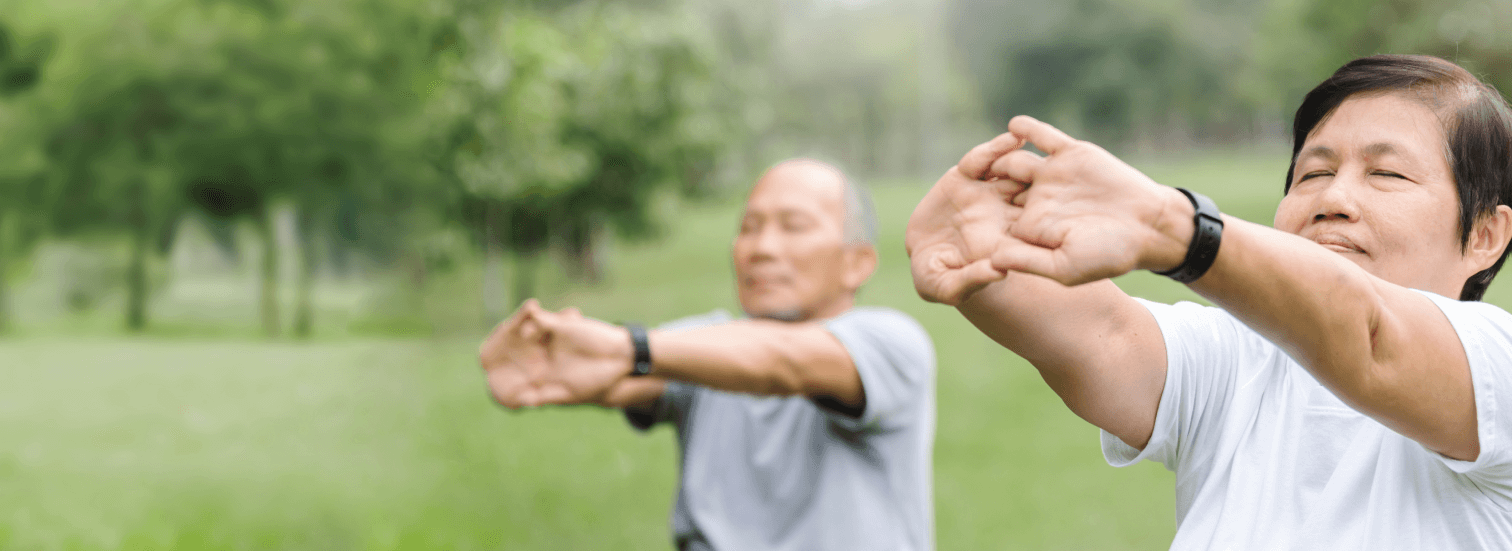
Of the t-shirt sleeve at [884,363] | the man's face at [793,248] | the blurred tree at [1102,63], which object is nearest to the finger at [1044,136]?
the t-shirt sleeve at [884,363]

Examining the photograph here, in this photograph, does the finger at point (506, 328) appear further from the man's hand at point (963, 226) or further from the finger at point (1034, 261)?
the finger at point (1034, 261)

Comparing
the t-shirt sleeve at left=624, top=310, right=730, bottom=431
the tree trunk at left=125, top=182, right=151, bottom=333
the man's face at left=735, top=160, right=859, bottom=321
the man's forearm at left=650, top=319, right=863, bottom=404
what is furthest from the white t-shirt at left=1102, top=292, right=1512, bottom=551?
the tree trunk at left=125, top=182, right=151, bottom=333

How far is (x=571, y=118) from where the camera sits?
12.2 meters

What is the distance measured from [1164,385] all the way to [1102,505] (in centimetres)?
772

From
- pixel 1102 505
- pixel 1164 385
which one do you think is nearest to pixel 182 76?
pixel 1102 505

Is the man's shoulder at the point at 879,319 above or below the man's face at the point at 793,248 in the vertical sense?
below

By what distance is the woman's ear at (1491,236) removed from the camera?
1.59m

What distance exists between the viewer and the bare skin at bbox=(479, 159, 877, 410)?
2.35 m

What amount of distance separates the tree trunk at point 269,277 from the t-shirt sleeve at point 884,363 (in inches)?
417

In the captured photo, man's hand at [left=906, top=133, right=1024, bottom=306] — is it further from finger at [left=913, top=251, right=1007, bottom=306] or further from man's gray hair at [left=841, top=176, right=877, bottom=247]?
man's gray hair at [left=841, top=176, right=877, bottom=247]

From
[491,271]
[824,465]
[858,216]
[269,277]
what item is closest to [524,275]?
[491,271]

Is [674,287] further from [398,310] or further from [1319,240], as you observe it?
[1319,240]

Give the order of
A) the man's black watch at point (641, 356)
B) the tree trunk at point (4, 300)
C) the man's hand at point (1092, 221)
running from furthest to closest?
the tree trunk at point (4, 300) → the man's black watch at point (641, 356) → the man's hand at point (1092, 221)

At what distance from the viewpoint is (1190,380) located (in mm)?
1559
